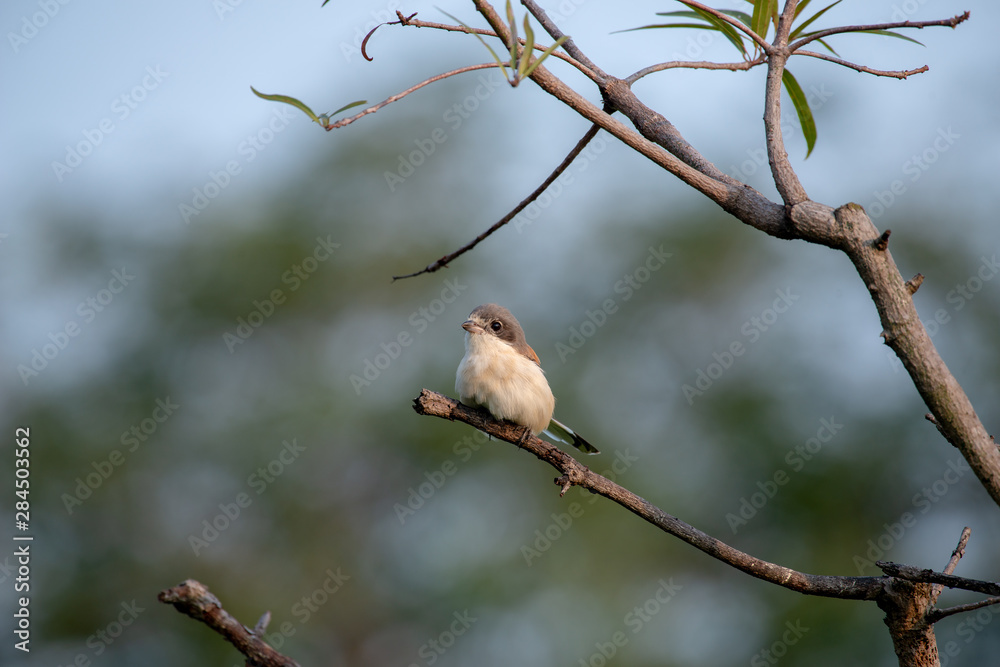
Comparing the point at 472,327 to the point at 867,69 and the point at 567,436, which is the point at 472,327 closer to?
the point at 567,436

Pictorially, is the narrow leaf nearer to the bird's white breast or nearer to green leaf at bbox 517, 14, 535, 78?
green leaf at bbox 517, 14, 535, 78

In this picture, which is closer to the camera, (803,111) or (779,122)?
(779,122)

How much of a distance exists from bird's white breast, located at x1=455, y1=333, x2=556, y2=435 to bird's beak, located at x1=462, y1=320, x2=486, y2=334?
46mm

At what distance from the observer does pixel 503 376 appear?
5273 mm

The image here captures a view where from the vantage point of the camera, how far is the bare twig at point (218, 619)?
220cm

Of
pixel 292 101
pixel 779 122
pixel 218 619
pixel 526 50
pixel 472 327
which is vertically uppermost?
pixel 779 122

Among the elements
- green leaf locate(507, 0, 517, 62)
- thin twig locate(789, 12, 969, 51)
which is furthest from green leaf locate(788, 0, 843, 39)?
green leaf locate(507, 0, 517, 62)

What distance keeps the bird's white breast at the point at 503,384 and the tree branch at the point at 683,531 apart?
4.77 ft

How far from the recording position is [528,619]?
58.2 ft

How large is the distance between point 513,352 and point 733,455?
16727 millimetres

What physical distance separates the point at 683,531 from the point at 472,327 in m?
3.00

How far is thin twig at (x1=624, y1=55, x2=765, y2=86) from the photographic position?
2.82 metres

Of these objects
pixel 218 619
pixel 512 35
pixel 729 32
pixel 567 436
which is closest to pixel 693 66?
pixel 729 32

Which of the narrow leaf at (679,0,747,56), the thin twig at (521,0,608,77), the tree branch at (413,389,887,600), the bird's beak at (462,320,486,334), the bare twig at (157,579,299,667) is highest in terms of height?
the narrow leaf at (679,0,747,56)
